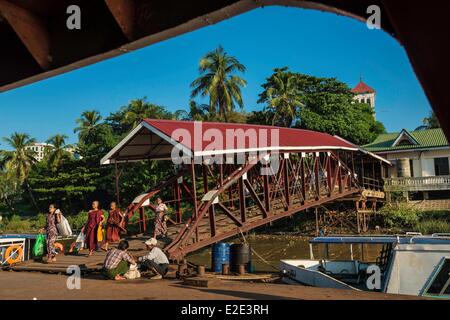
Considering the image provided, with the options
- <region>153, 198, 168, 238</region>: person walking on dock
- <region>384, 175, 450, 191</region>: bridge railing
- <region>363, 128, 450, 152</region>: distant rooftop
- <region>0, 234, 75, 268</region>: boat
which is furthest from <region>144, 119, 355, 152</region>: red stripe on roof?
<region>363, 128, 450, 152</region>: distant rooftop

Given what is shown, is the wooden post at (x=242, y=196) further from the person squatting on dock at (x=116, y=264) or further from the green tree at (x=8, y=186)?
the green tree at (x=8, y=186)

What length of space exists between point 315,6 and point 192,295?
5.97 metres

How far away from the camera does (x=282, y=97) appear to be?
38.4 metres

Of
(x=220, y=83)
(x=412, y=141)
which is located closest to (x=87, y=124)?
(x=220, y=83)

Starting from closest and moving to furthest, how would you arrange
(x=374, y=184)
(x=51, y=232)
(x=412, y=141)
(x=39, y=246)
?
(x=51, y=232)
(x=39, y=246)
(x=412, y=141)
(x=374, y=184)

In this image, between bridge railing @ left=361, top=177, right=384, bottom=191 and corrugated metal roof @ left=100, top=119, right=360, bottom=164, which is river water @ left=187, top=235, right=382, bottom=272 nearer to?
corrugated metal roof @ left=100, top=119, right=360, bottom=164

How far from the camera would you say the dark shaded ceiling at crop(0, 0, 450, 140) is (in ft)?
5.09

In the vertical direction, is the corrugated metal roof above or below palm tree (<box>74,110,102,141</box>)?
below

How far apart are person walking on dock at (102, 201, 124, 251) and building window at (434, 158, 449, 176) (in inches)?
1076

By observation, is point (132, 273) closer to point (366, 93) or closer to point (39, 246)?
point (39, 246)

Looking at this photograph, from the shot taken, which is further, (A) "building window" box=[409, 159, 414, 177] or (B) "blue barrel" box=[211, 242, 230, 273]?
(A) "building window" box=[409, 159, 414, 177]

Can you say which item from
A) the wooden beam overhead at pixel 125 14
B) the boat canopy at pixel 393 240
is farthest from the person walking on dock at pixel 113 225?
the wooden beam overhead at pixel 125 14

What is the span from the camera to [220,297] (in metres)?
7.04

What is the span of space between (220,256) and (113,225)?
3831mm
